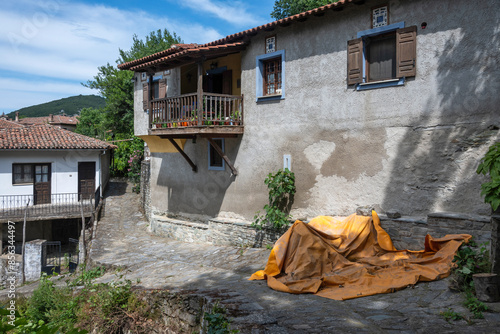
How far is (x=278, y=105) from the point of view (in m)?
10.2

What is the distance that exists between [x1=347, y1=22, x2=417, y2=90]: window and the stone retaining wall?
9.99 feet

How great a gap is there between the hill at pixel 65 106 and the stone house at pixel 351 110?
198 feet

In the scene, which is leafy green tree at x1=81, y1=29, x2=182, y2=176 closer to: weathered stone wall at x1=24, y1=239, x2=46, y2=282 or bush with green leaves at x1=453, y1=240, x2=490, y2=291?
weathered stone wall at x1=24, y1=239, x2=46, y2=282

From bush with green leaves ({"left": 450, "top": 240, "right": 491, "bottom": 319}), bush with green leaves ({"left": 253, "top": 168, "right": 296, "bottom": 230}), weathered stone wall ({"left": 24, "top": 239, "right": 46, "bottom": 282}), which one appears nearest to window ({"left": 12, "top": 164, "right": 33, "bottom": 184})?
weathered stone wall ({"left": 24, "top": 239, "right": 46, "bottom": 282})

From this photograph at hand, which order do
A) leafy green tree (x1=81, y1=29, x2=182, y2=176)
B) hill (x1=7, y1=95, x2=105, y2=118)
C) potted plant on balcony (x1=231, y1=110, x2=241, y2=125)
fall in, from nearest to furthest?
potted plant on balcony (x1=231, y1=110, x2=241, y2=125) → leafy green tree (x1=81, y1=29, x2=182, y2=176) → hill (x1=7, y1=95, x2=105, y2=118)

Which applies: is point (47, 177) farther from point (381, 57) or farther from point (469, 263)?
point (469, 263)

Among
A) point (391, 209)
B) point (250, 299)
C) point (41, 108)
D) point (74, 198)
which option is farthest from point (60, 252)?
point (41, 108)

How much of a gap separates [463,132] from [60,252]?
1599cm

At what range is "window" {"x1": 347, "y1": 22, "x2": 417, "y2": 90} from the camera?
7.83 metres

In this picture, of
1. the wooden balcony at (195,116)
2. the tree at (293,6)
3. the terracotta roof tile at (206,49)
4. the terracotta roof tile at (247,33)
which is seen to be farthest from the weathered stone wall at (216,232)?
the tree at (293,6)

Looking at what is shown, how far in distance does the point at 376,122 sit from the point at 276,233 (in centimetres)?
393

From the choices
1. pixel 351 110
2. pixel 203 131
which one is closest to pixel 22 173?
pixel 203 131

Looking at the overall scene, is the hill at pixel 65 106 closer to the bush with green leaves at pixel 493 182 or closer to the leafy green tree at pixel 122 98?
the leafy green tree at pixel 122 98

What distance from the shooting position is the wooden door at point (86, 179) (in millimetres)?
19484
